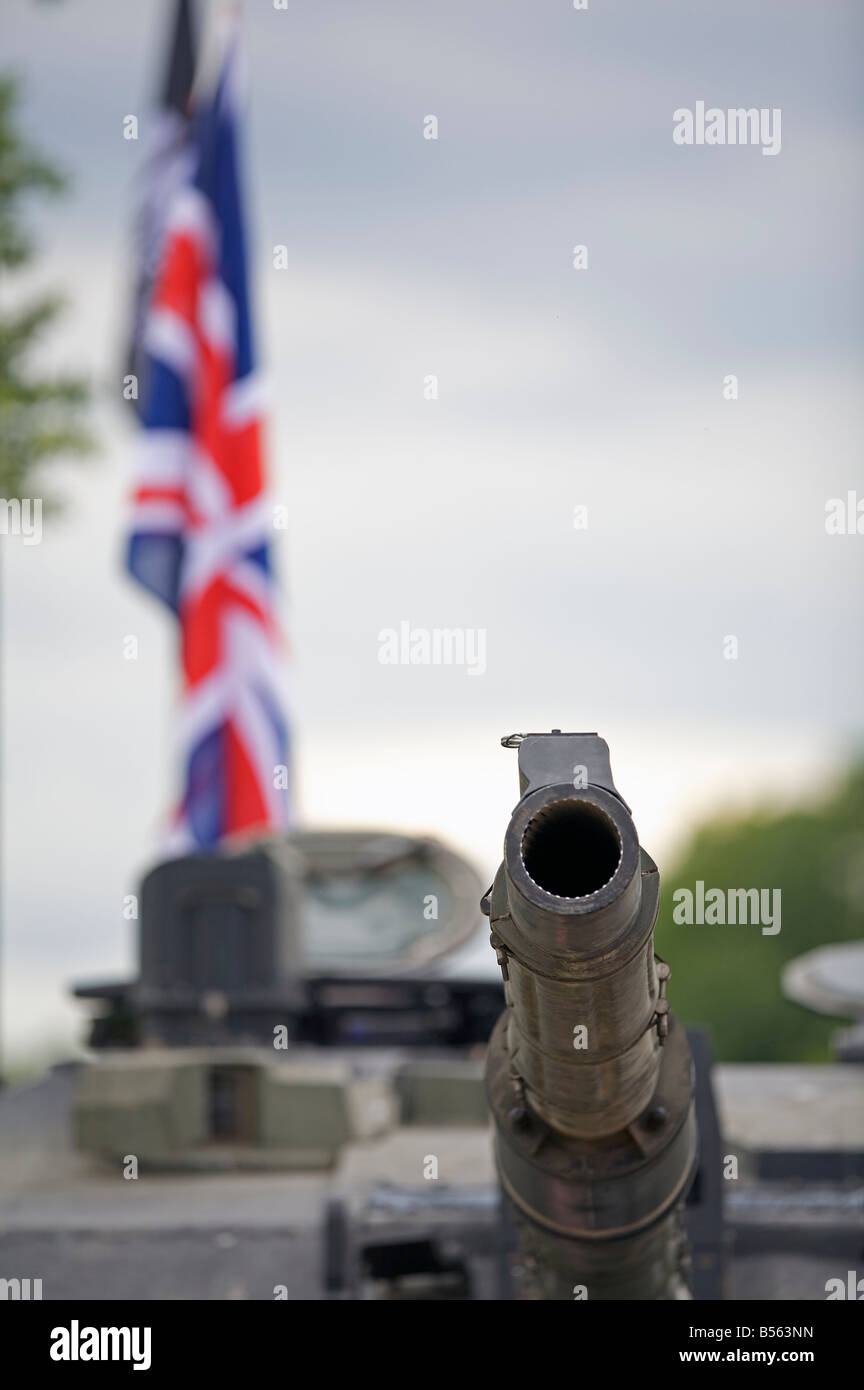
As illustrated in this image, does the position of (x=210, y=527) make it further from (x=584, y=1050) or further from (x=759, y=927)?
(x=759, y=927)

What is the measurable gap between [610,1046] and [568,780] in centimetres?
73

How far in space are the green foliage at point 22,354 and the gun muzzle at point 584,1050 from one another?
18814 mm

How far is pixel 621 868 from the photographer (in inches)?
149

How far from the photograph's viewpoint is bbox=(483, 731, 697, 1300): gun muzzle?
12.7 feet

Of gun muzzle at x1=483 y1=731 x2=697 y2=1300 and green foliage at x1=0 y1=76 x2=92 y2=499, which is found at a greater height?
green foliage at x1=0 y1=76 x2=92 y2=499

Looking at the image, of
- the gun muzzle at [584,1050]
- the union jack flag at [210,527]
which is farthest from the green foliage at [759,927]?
the gun muzzle at [584,1050]

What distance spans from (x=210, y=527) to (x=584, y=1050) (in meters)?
19.1

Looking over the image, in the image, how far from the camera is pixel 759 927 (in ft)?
178

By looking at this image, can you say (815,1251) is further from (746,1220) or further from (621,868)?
(621,868)

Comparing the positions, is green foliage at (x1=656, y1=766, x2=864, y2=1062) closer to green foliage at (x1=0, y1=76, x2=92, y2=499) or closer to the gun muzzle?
green foliage at (x1=0, y1=76, x2=92, y2=499)

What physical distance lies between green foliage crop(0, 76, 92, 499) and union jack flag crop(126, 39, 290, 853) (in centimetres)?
135

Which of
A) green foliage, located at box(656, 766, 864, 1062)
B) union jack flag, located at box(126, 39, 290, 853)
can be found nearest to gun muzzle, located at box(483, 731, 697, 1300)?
union jack flag, located at box(126, 39, 290, 853)
